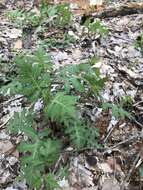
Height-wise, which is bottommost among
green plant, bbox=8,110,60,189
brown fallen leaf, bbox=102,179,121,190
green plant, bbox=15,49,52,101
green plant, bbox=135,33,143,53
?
brown fallen leaf, bbox=102,179,121,190

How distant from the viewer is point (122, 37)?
5.37 metres

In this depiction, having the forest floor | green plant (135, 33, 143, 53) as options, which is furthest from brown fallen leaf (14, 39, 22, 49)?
green plant (135, 33, 143, 53)

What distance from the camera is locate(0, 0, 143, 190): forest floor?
341cm

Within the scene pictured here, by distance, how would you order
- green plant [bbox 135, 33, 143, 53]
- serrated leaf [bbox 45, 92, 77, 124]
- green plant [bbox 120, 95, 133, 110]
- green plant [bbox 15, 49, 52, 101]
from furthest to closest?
green plant [bbox 135, 33, 143, 53], green plant [bbox 120, 95, 133, 110], green plant [bbox 15, 49, 52, 101], serrated leaf [bbox 45, 92, 77, 124]

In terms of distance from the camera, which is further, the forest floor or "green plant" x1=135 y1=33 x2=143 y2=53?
"green plant" x1=135 y1=33 x2=143 y2=53

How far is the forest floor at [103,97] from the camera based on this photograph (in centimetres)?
341

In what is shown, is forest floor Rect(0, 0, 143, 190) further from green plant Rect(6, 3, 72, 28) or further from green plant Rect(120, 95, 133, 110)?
green plant Rect(6, 3, 72, 28)

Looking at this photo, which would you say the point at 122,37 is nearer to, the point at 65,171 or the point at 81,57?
the point at 81,57

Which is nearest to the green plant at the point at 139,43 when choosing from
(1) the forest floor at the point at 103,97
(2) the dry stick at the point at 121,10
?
(1) the forest floor at the point at 103,97

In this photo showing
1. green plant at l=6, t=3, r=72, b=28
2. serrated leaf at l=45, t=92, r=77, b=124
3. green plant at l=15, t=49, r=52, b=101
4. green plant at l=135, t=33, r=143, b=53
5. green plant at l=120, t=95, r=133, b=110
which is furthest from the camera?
green plant at l=6, t=3, r=72, b=28

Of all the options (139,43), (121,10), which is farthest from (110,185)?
(121,10)

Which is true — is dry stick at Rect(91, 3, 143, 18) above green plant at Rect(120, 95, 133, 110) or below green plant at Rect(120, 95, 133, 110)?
above

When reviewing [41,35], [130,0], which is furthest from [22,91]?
[130,0]

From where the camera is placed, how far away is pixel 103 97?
4.03 m
